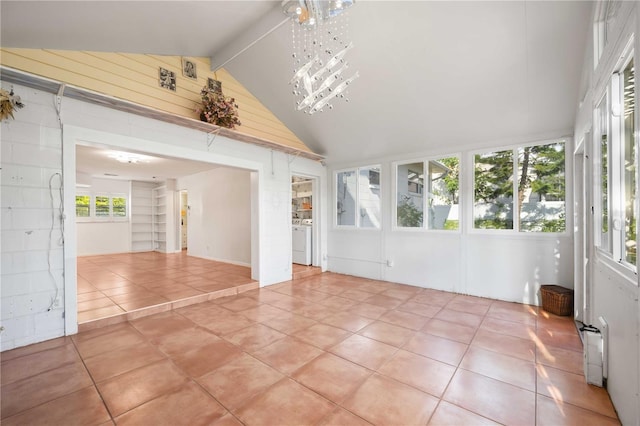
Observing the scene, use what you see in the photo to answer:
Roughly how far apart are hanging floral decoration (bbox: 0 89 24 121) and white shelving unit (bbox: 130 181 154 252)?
7.68 meters

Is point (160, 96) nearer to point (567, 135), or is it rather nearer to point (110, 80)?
point (110, 80)

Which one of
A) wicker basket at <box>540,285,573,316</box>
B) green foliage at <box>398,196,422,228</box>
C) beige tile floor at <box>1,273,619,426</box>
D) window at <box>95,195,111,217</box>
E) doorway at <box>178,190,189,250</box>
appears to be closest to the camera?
beige tile floor at <box>1,273,619,426</box>

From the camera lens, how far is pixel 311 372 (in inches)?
86.8


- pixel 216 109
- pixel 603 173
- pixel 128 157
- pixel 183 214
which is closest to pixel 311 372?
pixel 603 173

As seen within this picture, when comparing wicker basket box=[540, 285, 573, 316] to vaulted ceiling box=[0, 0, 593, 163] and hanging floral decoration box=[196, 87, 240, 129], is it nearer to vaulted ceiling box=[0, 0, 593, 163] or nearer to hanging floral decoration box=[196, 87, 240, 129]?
vaulted ceiling box=[0, 0, 593, 163]

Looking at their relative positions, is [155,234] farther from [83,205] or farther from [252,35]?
[252,35]

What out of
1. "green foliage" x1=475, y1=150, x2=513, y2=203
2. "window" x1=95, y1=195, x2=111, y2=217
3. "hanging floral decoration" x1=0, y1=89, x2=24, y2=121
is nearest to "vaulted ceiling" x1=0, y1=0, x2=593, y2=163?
"green foliage" x1=475, y1=150, x2=513, y2=203

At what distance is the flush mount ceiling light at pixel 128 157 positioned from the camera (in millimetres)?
5609

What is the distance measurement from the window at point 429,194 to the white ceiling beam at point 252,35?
3231mm

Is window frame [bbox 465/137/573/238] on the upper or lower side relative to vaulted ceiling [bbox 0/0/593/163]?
lower

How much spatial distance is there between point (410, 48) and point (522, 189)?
264 cm

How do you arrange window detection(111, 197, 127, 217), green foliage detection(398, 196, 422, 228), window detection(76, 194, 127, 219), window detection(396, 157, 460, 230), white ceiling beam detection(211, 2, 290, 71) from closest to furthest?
white ceiling beam detection(211, 2, 290, 71) < window detection(396, 157, 460, 230) < green foliage detection(398, 196, 422, 228) < window detection(76, 194, 127, 219) < window detection(111, 197, 127, 217)

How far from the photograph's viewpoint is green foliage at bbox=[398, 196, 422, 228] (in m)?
5.02

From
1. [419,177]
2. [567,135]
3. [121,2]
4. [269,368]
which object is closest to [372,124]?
[419,177]
